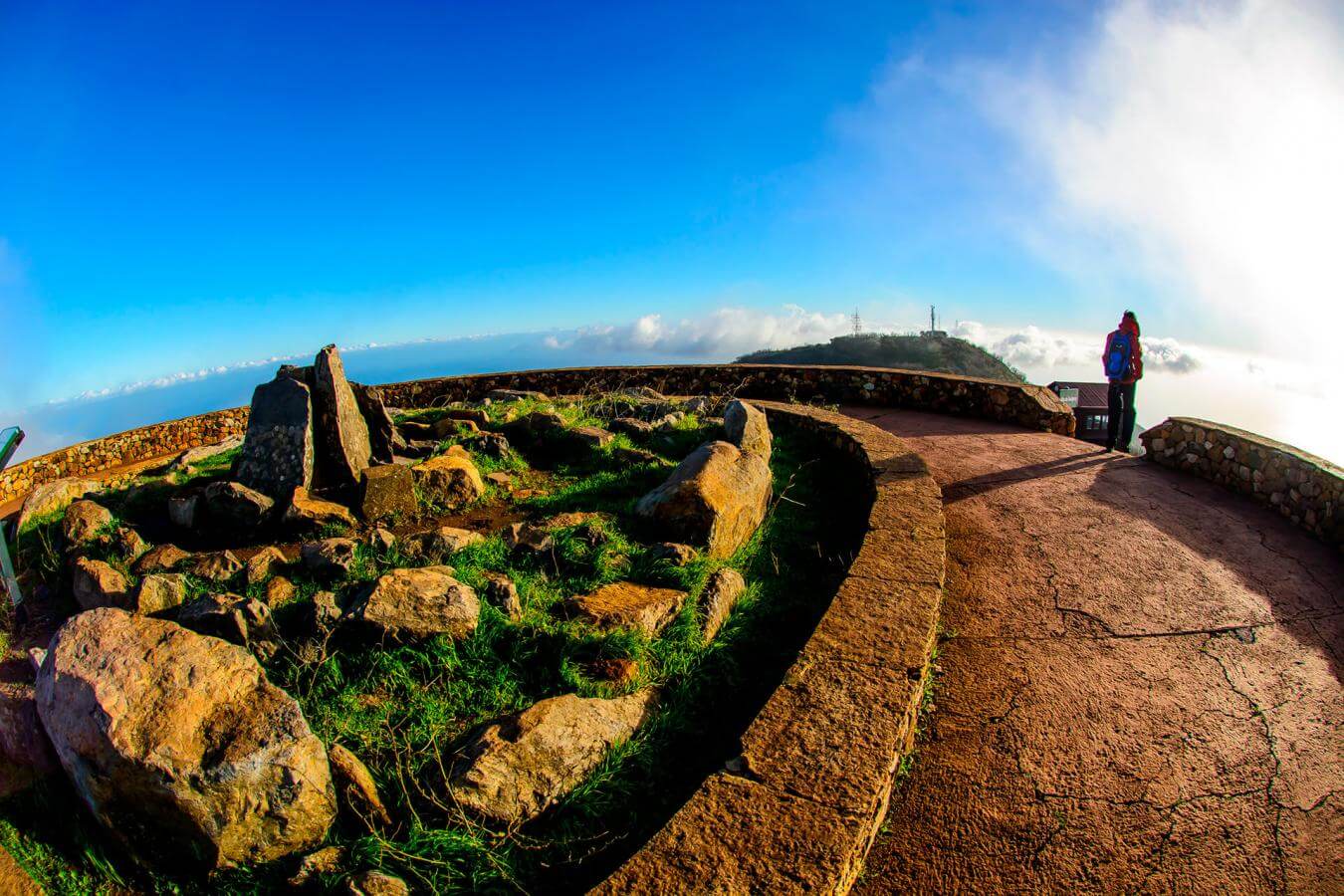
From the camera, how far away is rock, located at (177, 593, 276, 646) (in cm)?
357

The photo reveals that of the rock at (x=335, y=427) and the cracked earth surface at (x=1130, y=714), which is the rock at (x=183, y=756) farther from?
the rock at (x=335, y=427)

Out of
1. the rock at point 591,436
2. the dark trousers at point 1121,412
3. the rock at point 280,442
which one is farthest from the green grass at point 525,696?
the dark trousers at point 1121,412

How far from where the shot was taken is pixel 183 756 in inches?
99.0

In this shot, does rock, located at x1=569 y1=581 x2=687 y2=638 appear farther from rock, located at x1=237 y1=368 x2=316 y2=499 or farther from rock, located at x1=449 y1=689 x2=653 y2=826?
rock, located at x1=237 y1=368 x2=316 y2=499

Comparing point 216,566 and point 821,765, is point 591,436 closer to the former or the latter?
point 216,566

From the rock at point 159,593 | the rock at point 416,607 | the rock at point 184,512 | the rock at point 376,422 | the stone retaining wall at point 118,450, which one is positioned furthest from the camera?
the stone retaining wall at point 118,450

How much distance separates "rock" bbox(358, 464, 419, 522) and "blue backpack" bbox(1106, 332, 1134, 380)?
8.35m

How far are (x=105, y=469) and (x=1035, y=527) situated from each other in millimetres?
14649

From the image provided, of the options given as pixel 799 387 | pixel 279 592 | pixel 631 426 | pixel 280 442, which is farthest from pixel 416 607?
pixel 799 387

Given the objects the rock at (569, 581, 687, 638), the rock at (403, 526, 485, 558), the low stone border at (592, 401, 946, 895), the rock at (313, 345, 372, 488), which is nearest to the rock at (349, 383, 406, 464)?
the rock at (313, 345, 372, 488)

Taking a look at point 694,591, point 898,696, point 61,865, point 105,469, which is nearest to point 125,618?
point 61,865

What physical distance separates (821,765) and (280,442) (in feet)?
17.8

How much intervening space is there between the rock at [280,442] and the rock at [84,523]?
1005mm

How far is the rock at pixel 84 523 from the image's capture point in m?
5.20
